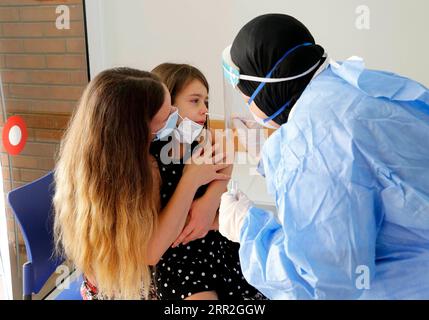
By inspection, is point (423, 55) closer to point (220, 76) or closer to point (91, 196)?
point (220, 76)

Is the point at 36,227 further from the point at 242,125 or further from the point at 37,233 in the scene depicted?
the point at 242,125

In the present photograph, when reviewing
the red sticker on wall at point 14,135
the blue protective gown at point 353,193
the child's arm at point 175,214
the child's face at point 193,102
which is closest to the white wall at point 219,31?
the red sticker on wall at point 14,135

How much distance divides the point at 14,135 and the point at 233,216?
4.64 feet

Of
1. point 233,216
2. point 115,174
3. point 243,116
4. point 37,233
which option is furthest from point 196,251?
point 37,233

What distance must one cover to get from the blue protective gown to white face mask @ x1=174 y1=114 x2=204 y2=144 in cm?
46

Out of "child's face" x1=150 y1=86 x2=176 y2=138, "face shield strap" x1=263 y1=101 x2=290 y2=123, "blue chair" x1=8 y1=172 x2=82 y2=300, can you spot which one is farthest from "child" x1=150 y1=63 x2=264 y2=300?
"blue chair" x1=8 y1=172 x2=82 y2=300

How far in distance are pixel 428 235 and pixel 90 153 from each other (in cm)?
85

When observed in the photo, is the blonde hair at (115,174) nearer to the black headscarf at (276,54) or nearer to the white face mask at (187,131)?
the white face mask at (187,131)

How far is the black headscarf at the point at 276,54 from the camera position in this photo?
109 cm

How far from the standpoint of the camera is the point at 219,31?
240 cm

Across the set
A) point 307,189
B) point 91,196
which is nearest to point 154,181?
point 91,196

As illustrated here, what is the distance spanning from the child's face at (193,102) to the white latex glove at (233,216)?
379 mm

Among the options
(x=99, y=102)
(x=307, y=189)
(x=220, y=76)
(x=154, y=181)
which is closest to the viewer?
(x=307, y=189)

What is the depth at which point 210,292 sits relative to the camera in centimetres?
133
